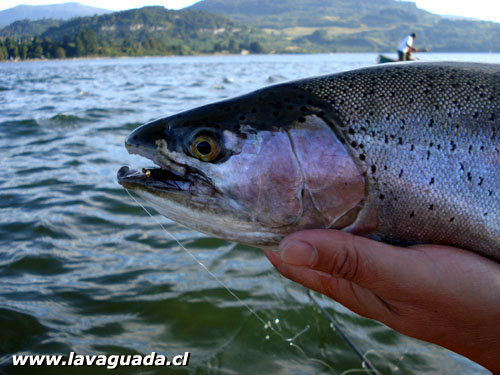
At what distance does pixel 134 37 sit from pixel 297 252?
17632 centimetres

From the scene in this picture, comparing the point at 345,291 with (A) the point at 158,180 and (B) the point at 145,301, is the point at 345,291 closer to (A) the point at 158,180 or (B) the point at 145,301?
(A) the point at 158,180

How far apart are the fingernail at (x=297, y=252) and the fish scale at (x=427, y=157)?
374 millimetres

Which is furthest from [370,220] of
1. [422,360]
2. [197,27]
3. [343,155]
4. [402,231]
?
[197,27]

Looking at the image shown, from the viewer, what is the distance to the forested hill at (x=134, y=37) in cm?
9831

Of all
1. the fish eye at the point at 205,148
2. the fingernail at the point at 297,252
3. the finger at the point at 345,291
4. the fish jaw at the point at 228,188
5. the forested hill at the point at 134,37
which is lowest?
the finger at the point at 345,291

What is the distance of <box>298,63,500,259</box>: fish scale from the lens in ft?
5.97

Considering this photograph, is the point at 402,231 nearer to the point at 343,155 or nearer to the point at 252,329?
the point at 343,155

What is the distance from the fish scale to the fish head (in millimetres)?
117

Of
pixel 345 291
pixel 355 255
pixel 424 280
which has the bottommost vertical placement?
pixel 345 291

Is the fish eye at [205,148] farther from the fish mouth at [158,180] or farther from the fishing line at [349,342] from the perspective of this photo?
the fishing line at [349,342]

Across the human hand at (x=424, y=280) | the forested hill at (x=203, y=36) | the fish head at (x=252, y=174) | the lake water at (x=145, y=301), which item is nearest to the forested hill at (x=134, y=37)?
the forested hill at (x=203, y=36)

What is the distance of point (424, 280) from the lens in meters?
1.83

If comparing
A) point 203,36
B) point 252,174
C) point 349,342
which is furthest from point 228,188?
point 203,36

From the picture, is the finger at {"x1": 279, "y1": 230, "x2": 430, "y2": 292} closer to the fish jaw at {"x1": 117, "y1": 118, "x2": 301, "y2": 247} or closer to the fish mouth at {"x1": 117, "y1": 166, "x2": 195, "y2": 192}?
the fish jaw at {"x1": 117, "y1": 118, "x2": 301, "y2": 247}
